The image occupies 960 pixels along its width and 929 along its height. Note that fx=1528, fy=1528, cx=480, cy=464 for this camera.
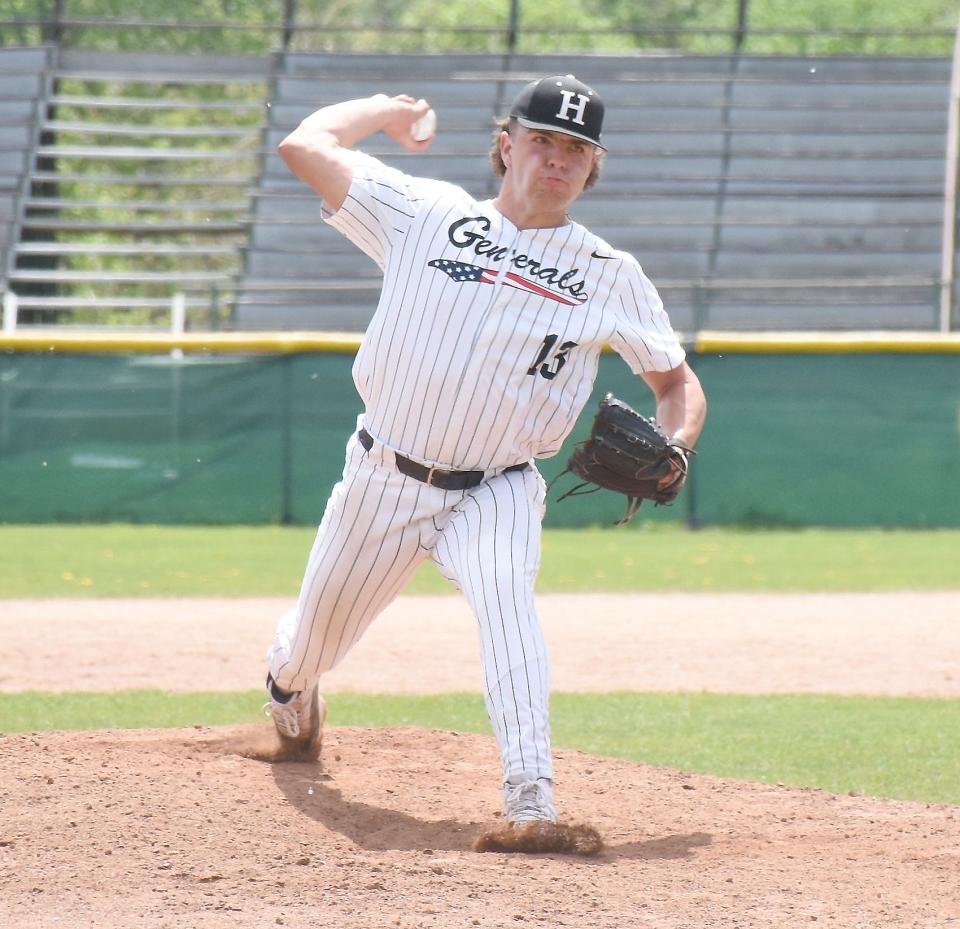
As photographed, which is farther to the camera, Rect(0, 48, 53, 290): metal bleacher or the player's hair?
Rect(0, 48, 53, 290): metal bleacher

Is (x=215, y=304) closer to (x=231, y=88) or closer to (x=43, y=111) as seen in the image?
(x=43, y=111)

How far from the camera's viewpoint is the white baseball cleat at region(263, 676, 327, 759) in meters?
4.48

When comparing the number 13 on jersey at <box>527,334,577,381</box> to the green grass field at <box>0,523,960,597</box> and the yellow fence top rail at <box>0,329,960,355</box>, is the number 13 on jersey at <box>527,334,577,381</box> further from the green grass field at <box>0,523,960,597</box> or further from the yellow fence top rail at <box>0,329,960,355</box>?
the yellow fence top rail at <box>0,329,960,355</box>

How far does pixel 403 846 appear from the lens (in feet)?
12.3

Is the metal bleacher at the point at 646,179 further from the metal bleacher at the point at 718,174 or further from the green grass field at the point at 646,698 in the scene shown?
the green grass field at the point at 646,698

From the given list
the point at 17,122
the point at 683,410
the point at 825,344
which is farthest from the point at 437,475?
the point at 17,122

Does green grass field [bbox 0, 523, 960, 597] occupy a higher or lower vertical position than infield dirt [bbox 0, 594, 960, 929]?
lower

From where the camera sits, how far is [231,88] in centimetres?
2153

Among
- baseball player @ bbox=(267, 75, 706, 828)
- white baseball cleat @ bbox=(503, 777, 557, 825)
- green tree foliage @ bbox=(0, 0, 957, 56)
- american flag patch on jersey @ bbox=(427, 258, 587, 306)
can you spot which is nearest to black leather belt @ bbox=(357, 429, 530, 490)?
baseball player @ bbox=(267, 75, 706, 828)

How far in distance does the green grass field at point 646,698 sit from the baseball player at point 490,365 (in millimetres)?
1439

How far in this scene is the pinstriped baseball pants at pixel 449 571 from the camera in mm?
3709

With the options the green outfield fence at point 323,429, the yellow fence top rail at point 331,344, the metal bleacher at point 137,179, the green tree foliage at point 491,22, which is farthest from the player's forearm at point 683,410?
the green tree foliage at point 491,22

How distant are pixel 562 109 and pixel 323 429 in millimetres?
8026

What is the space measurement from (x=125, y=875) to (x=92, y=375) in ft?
28.0
